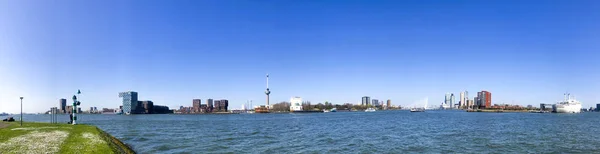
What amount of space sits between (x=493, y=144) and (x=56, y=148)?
41.0m

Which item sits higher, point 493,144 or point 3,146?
point 3,146

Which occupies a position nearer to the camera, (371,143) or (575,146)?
(575,146)

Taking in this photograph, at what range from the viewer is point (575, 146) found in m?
36.8

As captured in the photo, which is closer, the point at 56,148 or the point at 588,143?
the point at 56,148

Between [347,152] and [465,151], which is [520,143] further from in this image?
[347,152]

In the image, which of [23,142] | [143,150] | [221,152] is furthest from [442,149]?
[23,142]

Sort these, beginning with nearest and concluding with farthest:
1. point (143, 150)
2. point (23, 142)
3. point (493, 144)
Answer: point (23, 142), point (143, 150), point (493, 144)

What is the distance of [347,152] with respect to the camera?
33.6 m

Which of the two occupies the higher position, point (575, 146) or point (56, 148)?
point (56, 148)

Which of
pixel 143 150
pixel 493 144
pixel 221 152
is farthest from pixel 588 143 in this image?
pixel 143 150

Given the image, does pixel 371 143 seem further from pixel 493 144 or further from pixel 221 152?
pixel 221 152

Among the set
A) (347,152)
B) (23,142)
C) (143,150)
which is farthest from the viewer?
(143,150)

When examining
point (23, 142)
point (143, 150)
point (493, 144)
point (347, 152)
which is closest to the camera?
point (23, 142)

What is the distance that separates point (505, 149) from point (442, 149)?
607 cm
